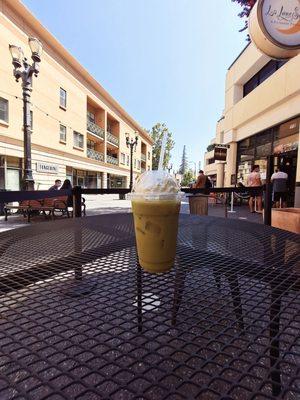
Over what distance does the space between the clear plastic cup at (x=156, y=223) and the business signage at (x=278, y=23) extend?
197 inches

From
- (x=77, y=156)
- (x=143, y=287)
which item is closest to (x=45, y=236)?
(x=143, y=287)

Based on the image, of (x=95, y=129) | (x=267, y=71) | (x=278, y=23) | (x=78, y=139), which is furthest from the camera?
(x=95, y=129)

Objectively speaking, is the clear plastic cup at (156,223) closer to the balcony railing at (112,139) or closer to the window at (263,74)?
the window at (263,74)

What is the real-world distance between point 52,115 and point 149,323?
60.1 feet

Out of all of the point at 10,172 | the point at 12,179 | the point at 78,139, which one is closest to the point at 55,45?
the point at 78,139

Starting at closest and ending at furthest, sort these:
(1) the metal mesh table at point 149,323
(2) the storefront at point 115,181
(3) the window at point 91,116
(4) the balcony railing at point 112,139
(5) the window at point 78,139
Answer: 1. (1) the metal mesh table at point 149,323
2. (5) the window at point 78,139
3. (3) the window at point 91,116
4. (4) the balcony railing at point 112,139
5. (2) the storefront at point 115,181

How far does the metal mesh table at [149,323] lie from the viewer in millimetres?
476

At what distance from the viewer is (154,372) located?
0.51m

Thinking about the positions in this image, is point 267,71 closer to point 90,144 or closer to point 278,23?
point 278,23

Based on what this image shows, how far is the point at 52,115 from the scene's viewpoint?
16.7m

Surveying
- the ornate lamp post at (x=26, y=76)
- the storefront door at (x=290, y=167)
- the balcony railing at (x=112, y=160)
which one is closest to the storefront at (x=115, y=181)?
the balcony railing at (x=112, y=160)

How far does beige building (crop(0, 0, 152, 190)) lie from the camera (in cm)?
1290

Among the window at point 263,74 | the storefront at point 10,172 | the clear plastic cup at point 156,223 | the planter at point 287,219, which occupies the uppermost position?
the window at point 263,74

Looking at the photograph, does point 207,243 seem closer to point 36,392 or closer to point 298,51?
point 36,392
